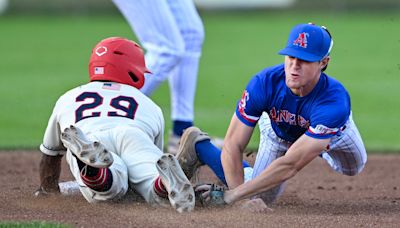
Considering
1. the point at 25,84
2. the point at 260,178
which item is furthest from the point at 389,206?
the point at 25,84

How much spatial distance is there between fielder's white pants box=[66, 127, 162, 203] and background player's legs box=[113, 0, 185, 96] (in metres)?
2.20

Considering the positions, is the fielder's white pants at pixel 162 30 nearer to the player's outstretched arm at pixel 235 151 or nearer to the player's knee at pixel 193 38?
the player's knee at pixel 193 38

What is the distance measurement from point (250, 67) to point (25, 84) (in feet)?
15.0

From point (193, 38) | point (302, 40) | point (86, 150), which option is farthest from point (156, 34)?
point (86, 150)

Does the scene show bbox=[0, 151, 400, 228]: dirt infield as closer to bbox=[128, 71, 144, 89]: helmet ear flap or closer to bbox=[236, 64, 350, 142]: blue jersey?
bbox=[236, 64, 350, 142]: blue jersey

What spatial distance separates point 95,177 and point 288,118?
122 centimetres

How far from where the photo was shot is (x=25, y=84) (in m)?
14.2

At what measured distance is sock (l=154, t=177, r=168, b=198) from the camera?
16.5 feet

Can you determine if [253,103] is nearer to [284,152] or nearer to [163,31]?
[284,152]

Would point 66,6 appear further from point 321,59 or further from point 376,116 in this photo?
point 321,59

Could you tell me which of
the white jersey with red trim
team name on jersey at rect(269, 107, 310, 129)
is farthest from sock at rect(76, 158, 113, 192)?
team name on jersey at rect(269, 107, 310, 129)

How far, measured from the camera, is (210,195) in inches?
205

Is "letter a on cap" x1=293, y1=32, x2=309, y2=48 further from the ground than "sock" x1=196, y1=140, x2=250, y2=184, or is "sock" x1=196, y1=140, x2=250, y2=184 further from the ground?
"letter a on cap" x1=293, y1=32, x2=309, y2=48

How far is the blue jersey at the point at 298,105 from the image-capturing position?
4949 millimetres
